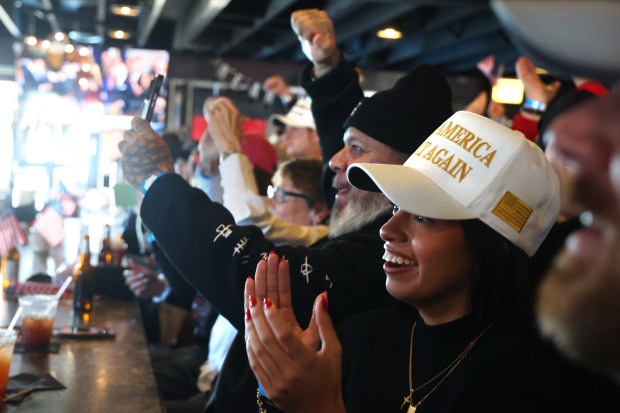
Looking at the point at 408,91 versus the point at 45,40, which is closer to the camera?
the point at 408,91

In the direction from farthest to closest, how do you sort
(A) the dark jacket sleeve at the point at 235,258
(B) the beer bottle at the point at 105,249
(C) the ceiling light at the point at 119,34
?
(C) the ceiling light at the point at 119,34 < (B) the beer bottle at the point at 105,249 < (A) the dark jacket sleeve at the point at 235,258

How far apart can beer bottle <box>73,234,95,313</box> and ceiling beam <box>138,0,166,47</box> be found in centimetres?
533

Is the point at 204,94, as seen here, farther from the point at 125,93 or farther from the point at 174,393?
the point at 174,393

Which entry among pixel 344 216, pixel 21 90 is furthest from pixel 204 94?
pixel 344 216

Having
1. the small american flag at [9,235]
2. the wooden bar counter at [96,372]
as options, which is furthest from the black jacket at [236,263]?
the small american flag at [9,235]

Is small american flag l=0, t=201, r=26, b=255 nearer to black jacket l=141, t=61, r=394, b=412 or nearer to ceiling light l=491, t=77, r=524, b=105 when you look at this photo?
black jacket l=141, t=61, r=394, b=412

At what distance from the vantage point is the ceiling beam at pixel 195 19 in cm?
772

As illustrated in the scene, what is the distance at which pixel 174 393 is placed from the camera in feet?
10.8

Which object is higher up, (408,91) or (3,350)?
(408,91)

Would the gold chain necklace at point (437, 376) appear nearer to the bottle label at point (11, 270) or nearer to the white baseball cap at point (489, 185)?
the white baseball cap at point (489, 185)

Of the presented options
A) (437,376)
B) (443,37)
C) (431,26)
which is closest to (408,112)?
(437,376)

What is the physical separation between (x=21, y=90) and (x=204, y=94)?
9.13 feet

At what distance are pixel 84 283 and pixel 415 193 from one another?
222 cm

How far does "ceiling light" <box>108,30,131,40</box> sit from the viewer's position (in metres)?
10.8
